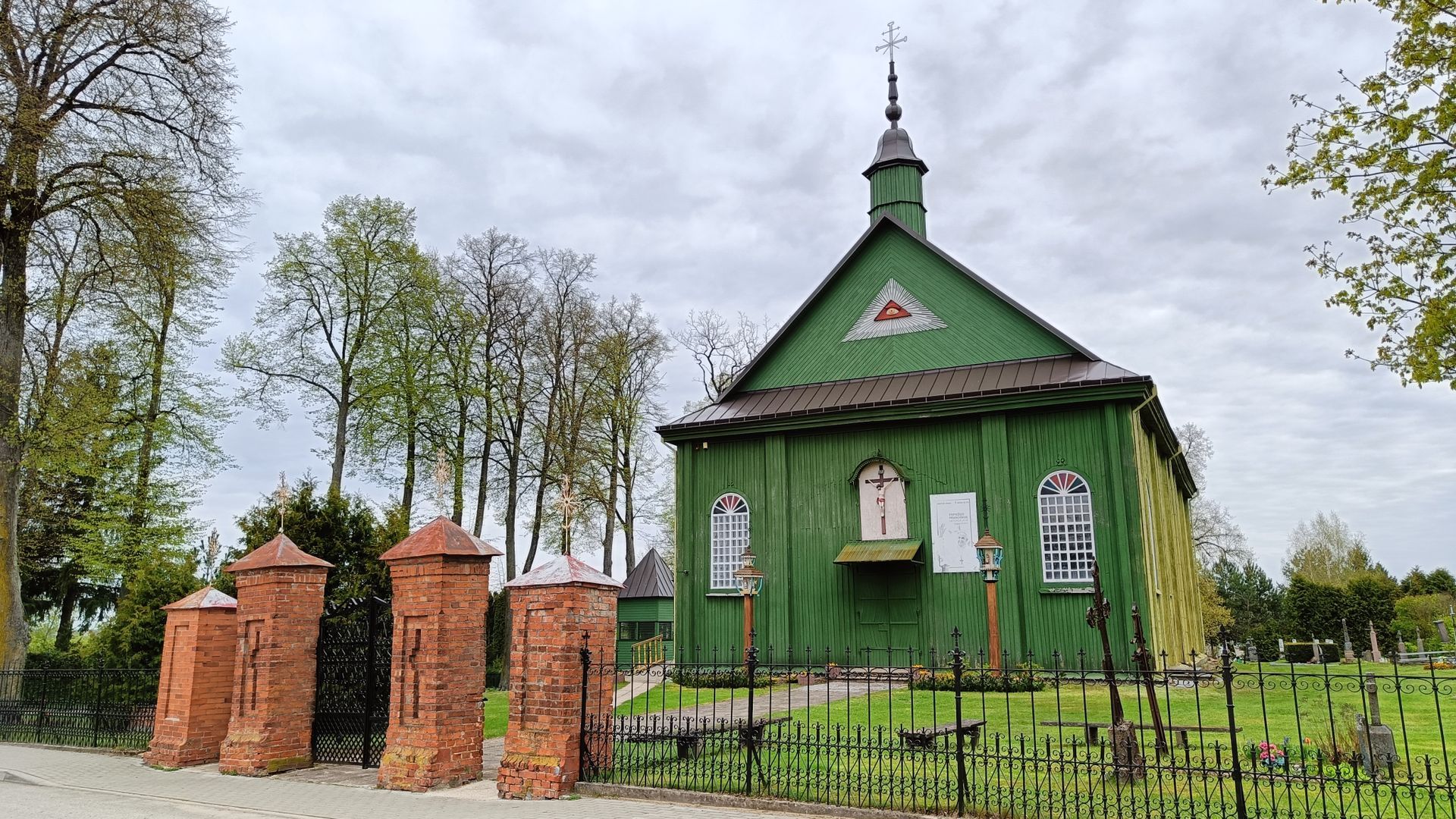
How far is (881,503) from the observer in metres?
18.0

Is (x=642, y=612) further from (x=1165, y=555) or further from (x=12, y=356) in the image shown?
(x=12, y=356)

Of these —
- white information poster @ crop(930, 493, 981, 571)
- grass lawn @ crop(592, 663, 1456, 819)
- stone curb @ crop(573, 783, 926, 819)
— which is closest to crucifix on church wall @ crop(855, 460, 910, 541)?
white information poster @ crop(930, 493, 981, 571)

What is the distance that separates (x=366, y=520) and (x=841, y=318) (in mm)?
10610

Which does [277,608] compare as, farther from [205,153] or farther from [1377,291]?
[1377,291]

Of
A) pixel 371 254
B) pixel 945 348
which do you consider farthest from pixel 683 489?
pixel 371 254

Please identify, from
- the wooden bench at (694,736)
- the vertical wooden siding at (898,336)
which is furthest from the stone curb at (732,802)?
the vertical wooden siding at (898,336)

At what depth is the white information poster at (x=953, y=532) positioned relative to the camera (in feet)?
56.2

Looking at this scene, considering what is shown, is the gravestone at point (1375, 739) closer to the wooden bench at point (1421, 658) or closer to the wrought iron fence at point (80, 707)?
the wrought iron fence at point (80, 707)

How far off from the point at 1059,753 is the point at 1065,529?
9.31 m

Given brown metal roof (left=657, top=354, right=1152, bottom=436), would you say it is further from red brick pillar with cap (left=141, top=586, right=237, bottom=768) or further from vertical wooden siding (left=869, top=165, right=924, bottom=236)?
red brick pillar with cap (left=141, top=586, right=237, bottom=768)

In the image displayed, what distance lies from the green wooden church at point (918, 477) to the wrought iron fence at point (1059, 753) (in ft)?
12.9

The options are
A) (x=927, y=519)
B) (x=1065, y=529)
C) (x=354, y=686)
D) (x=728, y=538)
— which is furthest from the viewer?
(x=728, y=538)

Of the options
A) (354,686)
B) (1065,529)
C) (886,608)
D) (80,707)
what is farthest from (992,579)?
(80,707)

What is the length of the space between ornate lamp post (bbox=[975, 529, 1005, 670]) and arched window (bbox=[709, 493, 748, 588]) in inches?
203
